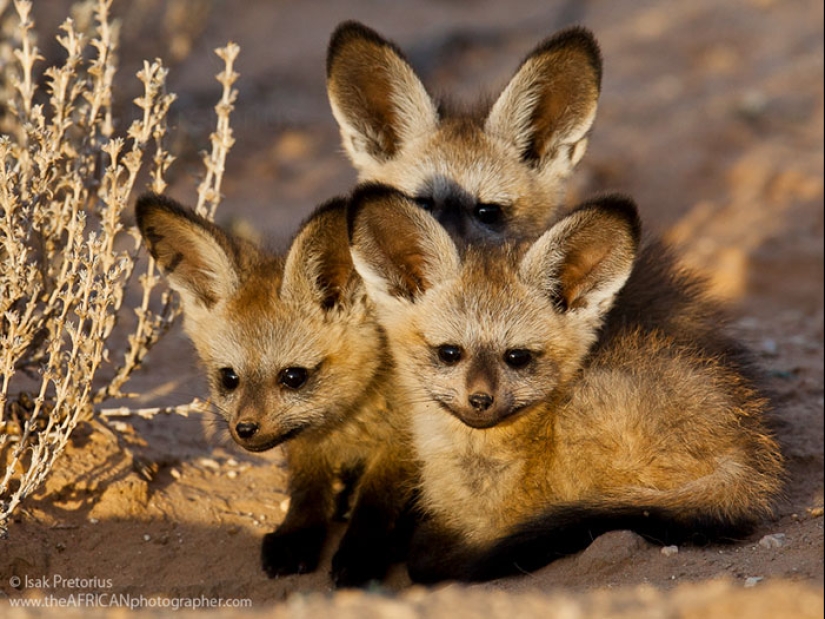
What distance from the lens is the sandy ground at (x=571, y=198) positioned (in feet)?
12.3

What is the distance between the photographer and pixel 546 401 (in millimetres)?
4258

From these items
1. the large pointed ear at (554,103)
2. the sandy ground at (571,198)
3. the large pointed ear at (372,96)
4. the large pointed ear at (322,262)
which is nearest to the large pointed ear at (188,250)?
the large pointed ear at (322,262)

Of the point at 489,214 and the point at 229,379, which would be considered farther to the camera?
the point at 489,214

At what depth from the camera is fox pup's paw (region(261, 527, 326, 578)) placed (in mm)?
4625

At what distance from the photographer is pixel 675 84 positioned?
36.1 ft

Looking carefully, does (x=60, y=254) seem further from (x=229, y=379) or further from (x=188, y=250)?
(x=229, y=379)

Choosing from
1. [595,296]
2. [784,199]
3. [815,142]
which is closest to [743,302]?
[784,199]

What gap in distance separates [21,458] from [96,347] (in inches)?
26.6

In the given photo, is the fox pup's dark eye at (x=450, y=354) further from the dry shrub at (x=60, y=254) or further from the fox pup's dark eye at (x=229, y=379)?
the dry shrub at (x=60, y=254)

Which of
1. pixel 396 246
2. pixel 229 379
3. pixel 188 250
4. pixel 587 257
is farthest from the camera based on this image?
pixel 188 250

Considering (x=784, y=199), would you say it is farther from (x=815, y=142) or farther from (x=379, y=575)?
(x=379, y=575)

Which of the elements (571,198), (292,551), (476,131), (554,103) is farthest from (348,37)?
(571,198)

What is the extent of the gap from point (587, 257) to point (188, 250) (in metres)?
1.77

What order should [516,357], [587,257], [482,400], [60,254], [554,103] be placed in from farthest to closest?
[554,103]
[60,254]
[587,257]
[516,357]
[482,400]
